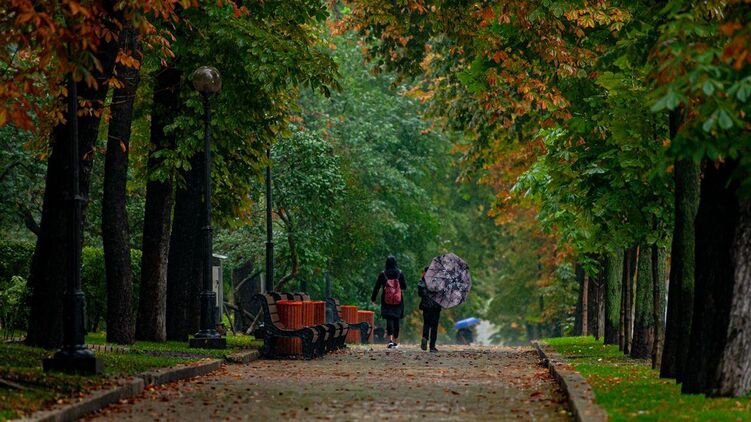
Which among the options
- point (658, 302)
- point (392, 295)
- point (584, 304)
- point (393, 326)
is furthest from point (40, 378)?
point (584, 304)

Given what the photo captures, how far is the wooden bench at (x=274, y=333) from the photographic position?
2530 cm

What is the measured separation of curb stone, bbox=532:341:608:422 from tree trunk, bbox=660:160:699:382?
1136 millimetres

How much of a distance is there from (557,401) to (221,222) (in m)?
16.3

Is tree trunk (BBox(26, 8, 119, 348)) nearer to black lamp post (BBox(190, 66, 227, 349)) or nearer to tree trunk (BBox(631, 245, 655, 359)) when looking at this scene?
black lamp post (BBox(190, 66, 227, 349))

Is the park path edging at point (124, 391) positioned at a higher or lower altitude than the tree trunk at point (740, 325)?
lower

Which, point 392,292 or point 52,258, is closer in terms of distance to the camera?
point 52,258

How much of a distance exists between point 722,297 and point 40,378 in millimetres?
6736

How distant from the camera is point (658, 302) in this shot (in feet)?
70.9

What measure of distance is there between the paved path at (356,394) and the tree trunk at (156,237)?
11.3ft

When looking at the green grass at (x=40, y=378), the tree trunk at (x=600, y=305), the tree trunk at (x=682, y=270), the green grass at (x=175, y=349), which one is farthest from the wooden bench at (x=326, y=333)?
the tree trunk at (x=682, y=270)

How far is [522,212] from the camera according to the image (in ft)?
160

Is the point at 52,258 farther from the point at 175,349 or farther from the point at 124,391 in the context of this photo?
the point at 124,391

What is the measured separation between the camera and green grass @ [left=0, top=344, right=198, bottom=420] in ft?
41.9

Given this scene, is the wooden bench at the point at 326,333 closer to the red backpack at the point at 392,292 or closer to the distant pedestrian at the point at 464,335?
the red backpack at the point at 392,292
